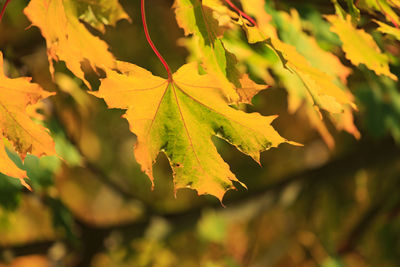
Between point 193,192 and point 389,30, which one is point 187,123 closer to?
point 389,30

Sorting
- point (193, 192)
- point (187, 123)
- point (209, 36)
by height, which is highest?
point (209, 36)

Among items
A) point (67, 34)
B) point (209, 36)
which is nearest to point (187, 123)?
point (209, 36)

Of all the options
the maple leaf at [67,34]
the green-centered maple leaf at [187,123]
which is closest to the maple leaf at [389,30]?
the green-centered maple leaf at [187,123]

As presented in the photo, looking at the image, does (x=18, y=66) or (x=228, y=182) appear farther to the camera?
(x=18, y=66)

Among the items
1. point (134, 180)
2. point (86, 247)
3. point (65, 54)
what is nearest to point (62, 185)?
point (134, 180)

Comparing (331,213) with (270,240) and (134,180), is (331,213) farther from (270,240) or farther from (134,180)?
(134,180)
